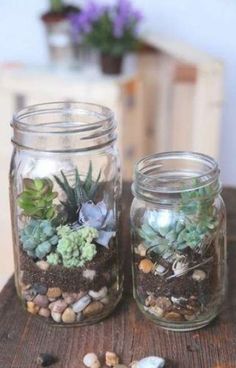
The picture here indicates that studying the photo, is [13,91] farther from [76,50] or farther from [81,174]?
[81,174]

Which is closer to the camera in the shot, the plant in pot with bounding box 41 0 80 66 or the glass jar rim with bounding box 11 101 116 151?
the glass jar rim with bounding box 11 101 116 151

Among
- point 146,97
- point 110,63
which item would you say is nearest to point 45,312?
point 110,63

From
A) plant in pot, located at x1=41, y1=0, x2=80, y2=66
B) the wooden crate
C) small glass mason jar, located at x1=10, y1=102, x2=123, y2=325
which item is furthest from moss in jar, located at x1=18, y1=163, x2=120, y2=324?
plant in pot, located at x1=41, y1=0, x2=80, y2=66

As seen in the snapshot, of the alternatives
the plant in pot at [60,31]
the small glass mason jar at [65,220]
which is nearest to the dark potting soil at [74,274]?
the small glass mason jar at [65,220]

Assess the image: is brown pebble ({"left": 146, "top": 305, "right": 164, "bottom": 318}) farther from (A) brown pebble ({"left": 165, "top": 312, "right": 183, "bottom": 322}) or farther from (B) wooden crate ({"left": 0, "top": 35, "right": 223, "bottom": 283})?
(B) wooden crate ({"left": 0, "top": 35, "right": 223, "bottom": 283})

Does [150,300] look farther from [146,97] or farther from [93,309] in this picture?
[146,97]

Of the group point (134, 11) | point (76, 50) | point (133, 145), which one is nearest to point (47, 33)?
point (76, 50)
